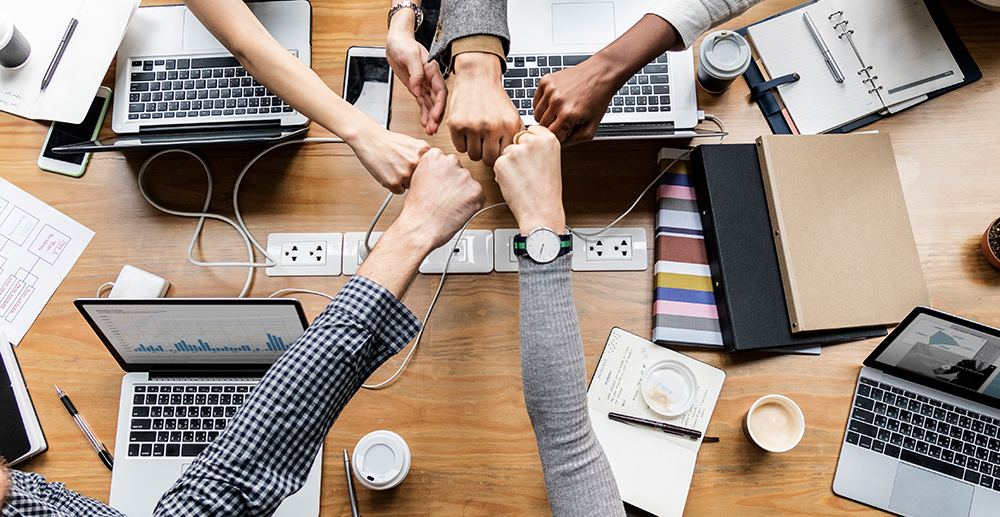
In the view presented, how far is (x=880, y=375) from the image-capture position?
39.7 inches

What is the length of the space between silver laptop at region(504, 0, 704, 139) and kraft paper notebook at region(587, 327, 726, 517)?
0.39m

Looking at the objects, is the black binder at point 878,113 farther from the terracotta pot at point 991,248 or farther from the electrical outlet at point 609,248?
the electrical outlet at point 609,248

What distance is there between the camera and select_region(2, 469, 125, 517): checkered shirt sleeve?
77 cm

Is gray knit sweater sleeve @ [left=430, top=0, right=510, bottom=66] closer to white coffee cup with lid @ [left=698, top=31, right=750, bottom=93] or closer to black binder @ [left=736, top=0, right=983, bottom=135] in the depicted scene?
white coffee cup with lid @ [left=698, top=31, right=750, bottom=93]

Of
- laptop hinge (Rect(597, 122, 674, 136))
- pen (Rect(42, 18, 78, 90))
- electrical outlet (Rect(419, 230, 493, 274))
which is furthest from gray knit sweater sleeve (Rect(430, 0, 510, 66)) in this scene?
pen (Rect(42, 18, 78, 90))

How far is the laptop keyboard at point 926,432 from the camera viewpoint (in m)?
0.96

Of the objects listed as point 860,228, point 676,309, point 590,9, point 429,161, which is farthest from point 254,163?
point 860,228

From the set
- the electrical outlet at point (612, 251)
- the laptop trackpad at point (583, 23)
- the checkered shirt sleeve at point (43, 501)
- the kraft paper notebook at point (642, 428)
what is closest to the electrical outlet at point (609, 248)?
the electrical outlet at point (612, 251)

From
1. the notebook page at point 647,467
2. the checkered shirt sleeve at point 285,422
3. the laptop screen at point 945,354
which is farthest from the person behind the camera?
the notebook page at point 647,467

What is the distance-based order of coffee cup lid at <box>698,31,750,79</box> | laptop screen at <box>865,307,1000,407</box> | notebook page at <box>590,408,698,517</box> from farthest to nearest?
coffee cup lid at <box>698,31,750,79</box>
notebook page at <box>590,408,698,517</box>
laptop screen at <box>865,307,1000,407</box>

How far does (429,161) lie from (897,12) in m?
0.99

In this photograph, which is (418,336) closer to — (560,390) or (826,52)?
(560,390)

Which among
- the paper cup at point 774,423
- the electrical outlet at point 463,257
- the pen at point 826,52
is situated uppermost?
the pen at point 826,52

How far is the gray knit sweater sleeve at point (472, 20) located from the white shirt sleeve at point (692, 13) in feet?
0.83
